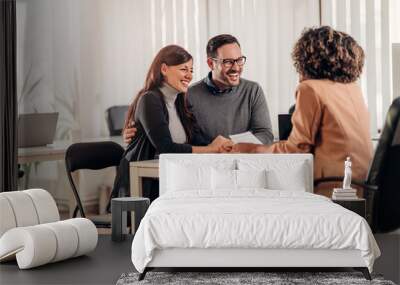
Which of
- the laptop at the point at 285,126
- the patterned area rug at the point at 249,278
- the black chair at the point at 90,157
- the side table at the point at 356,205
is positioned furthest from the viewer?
the black chair at the point at 90,157

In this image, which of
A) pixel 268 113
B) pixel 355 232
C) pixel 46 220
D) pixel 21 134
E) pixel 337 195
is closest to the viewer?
pixel 355 232

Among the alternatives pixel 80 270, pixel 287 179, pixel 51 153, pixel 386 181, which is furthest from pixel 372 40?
pixel 80 270

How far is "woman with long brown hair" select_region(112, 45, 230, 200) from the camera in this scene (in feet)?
24.1

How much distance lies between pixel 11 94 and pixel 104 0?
1.34 m

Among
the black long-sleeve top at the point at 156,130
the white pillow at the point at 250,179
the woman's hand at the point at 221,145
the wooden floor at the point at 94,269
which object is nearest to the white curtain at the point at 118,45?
the black long-sleeve top at the point at 156,130

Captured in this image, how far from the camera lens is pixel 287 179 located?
22.4 ft

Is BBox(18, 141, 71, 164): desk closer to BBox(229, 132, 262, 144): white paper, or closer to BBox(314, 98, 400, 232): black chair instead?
BBox(229, 132, 262, 144): white paper

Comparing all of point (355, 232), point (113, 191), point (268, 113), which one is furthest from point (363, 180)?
point (113, 191)

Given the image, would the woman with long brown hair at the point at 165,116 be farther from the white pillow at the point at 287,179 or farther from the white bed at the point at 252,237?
the white bed at the point at 252,237

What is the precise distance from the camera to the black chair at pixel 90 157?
24.2 feet

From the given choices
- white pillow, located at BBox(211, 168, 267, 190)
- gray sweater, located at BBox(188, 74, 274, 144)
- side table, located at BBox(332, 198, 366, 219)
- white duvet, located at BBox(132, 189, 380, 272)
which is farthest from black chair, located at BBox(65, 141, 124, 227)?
side table, located at BBox(332, 198, 366, 219)

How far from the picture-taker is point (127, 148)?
746cm

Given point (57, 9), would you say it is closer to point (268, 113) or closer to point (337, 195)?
point (268, 113)

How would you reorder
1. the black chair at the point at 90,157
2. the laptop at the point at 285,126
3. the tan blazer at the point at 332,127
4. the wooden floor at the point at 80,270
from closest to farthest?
1. the wooden floor at the point at 80,270
2. the tan blazer at the point at 332,127
3. the laptop at the point at 285,126
4. the black chair at the point at 90,157
